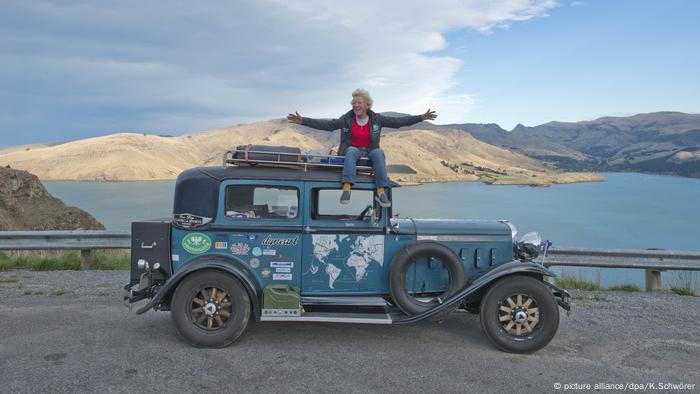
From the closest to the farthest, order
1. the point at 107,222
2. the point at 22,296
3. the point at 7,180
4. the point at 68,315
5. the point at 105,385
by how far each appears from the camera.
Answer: the point at 105,385 → the point at 68,315 → the point at 22,296 → the point at 7,180 → the point at 107,222

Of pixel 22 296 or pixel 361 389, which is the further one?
pixel 22 296

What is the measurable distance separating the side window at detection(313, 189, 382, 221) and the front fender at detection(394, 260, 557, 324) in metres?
1.13

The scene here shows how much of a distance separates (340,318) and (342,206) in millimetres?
1341

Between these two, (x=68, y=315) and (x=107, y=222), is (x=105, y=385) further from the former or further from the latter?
(x=107, y=222)

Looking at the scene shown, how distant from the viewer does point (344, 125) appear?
539 cm

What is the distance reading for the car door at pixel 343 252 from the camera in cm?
481

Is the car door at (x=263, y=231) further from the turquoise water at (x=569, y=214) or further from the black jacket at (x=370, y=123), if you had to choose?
the turquoise water at (x=569, y=214)

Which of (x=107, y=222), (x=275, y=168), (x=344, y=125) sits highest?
(x=344, y=125)

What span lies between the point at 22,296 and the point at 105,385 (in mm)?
3472

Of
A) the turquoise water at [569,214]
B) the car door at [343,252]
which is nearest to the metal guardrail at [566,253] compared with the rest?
the car door at [343,252]

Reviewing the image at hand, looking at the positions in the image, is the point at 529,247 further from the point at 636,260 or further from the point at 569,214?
the point at 569,214

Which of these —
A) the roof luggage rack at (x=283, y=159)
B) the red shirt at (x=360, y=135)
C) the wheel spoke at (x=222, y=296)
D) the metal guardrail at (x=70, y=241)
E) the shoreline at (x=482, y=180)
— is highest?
the shoreline at (x=482, y=180)

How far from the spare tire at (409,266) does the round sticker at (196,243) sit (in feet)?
6.53

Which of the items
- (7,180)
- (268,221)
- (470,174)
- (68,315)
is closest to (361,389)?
(268,221)
